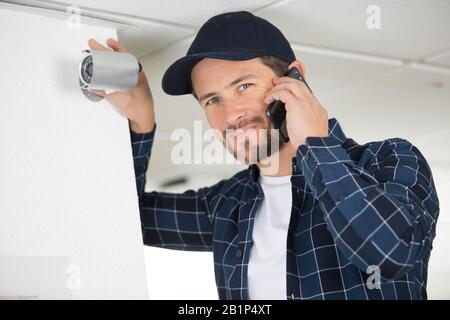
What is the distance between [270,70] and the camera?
1401 mm

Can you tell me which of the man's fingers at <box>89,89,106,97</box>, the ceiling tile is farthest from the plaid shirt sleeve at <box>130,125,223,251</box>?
the ceiling tile

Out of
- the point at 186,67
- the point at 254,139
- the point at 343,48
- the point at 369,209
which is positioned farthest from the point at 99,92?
the point at 343,48

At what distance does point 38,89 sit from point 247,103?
1.27ft

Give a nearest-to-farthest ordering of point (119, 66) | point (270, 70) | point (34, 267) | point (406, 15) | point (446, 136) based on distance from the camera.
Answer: point (34, 267)
point (119, 66)
point (270, 70)
point (406, 15)
point (446, 136)

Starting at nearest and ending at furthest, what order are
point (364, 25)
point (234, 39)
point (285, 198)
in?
point (234, 39) < point (285, 198) < point (364, 25)

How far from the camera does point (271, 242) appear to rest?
1.41 m

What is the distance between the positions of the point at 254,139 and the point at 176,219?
0.31 meters

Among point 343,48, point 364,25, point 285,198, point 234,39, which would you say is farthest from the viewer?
point 343,48

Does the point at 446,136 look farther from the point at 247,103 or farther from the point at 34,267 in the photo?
the point at 34,267

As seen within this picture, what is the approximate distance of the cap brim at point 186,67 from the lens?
52.0 inches

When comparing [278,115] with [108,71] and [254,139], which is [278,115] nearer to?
[254,139]

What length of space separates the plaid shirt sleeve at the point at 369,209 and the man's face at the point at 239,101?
22 cm

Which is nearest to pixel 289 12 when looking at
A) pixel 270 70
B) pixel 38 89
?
pixel 270 70

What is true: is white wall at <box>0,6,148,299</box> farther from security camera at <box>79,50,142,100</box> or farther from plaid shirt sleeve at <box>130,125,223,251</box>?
plaid shirt sleeve at <box>130,125,223,251</box>
